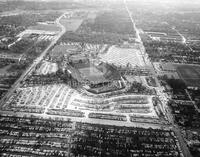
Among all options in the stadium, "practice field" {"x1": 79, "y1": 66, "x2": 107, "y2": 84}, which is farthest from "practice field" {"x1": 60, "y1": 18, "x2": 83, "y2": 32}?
"practice field" {"x1": 79, "y1": 66, "x2": 107, "y2": 84}

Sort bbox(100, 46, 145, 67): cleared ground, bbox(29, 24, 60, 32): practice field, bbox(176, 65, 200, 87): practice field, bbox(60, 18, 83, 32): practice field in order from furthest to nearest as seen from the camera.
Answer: bbox(60, 18, 83, 32): practice field
bbox(29, 24, 60, 32): practice field
bbox(100, 46, 145, 67): cleared ground
bbox(176, 65, 200, 87): practice field

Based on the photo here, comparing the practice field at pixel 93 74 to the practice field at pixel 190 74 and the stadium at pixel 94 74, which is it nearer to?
the stadium at pixel 94 74

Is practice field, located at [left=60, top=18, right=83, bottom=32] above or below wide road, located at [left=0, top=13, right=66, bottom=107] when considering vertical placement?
above

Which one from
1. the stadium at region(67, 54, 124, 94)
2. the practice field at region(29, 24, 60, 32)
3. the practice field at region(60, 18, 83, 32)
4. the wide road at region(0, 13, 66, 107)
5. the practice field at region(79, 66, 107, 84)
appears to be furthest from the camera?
the practice field at region(60, 18, 83, 32)

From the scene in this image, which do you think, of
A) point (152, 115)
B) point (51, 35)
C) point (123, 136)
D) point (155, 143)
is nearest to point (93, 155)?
point (123, 136)

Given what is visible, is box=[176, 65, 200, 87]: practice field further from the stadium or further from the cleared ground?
the stadium

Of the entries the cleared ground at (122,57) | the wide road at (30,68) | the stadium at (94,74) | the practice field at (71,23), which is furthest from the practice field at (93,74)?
the practice field at (71,23)

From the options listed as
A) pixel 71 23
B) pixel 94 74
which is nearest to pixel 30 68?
pixel 94 74

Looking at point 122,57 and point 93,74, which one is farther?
point 122,57

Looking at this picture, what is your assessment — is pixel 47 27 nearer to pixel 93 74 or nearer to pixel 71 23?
pixel 71 23
